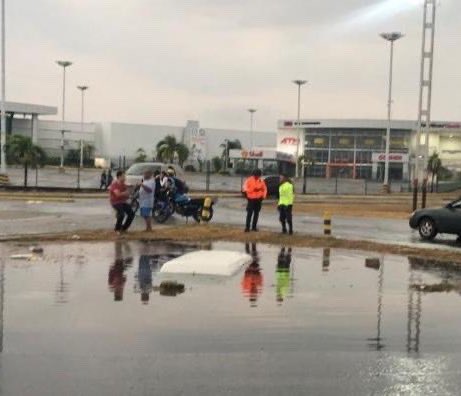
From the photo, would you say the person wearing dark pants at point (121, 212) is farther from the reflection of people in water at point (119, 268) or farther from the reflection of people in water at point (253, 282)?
the reflection of people in water at point (253, 282)

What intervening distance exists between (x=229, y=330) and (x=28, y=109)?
105m

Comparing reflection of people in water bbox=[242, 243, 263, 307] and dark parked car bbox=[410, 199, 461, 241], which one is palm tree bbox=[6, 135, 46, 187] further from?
reflection of people in water bbox=[242, 243, 263, 307]

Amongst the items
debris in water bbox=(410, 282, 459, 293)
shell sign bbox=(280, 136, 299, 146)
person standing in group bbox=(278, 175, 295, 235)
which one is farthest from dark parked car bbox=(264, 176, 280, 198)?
shell sign bbox=(280, 136, 299, 146)

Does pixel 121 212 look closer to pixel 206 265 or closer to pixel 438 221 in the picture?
pixel 206 265

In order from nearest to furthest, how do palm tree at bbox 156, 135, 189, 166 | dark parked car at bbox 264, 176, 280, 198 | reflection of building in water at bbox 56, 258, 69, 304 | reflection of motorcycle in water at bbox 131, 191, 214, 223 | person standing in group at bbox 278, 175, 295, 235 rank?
reflection of building in water at bbox 56, 258, 69, 304
person standing in group at bbox 278, 175, 295, 235
reflection of motorcycle in water at bbox 131, 191, 214, 223
dark parked car at bbox 264, 176, 280, 198
palm tree at bbox 156, 135, 189, 166

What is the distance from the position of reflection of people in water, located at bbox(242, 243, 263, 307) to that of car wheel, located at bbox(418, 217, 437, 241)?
22.9 ft

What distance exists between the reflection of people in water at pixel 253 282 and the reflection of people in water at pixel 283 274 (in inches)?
11.4

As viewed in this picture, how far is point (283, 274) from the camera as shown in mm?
12125

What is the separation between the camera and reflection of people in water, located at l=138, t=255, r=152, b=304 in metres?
9.92

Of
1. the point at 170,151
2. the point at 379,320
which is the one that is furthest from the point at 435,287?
the point at 170,151

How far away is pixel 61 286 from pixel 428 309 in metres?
5.14

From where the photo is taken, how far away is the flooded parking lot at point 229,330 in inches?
234

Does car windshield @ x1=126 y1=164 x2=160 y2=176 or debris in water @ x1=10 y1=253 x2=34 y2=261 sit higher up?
car windshield @ x1=126 y1=164 x2=160 y2=176

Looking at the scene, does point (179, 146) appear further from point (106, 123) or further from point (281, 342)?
point (281, 342)
